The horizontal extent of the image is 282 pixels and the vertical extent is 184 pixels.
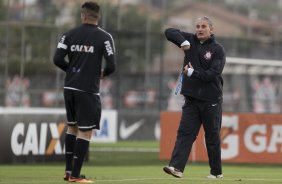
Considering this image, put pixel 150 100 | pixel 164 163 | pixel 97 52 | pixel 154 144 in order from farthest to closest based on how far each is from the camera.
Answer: pixel 150 100, pixel 154 144, pixel 164 163, pixel 97 52

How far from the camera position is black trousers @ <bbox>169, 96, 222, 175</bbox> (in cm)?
1261

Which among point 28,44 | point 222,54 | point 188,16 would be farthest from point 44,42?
point 222,54

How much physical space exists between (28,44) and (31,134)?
40.0 ft

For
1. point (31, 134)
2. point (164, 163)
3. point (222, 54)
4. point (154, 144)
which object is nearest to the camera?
point (222, 54)

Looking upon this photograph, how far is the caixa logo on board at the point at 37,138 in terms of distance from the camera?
1914 cm

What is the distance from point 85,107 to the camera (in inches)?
456

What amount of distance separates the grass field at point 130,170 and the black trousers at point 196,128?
1.00ft

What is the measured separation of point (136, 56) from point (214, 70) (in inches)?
827

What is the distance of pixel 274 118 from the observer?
20.7m

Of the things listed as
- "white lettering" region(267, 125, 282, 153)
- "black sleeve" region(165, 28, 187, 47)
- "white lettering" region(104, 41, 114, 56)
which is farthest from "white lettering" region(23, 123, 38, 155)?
"white lettering" region(104, 41, 114, 56)

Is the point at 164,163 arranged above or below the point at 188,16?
below

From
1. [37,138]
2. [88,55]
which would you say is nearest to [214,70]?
[88,55]

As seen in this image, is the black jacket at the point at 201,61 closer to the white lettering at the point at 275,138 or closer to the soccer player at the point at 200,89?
the soccer player at the point at 200,89

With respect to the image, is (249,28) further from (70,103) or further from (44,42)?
(70,103)
